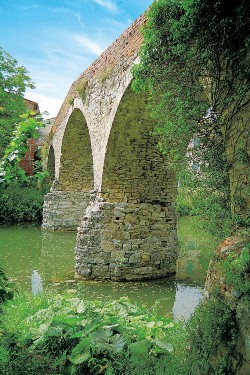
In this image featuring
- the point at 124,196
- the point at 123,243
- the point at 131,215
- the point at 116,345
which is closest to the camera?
the point at 116,345

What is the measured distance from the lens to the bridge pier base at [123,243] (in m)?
7.66

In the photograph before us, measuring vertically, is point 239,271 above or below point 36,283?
above

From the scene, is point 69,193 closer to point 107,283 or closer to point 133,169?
point 133,169

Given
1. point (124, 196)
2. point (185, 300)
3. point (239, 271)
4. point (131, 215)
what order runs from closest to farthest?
point (239, 271) < point (185, 300) < point (131, 215) < point (124, 196)

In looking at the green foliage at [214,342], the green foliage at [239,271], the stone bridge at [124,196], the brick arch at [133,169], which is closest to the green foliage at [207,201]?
the green foliage at [239,271]

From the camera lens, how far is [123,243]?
777 centimetres

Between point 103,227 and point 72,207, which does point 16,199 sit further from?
point 103,227

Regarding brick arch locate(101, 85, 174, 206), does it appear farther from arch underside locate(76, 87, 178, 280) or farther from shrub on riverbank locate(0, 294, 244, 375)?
shrub on riverbank locate(0, 294, 244, 375)

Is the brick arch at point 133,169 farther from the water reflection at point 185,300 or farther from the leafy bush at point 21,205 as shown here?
the leafy bush at point 21,205

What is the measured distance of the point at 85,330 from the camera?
319cm

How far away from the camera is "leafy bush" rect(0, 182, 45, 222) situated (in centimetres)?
1684

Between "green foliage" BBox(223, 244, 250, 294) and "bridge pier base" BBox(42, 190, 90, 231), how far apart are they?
12708mm

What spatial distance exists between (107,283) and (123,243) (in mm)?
824

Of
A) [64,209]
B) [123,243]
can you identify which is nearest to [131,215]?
[123,243]
